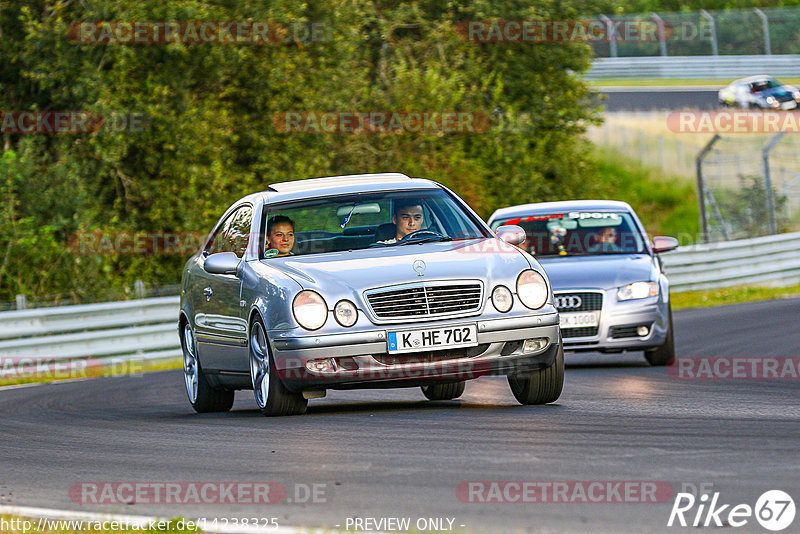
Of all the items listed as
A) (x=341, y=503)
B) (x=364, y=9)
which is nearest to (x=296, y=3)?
(x=364, y=9)

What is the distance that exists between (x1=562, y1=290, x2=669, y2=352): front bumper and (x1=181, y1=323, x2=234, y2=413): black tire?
3.92 metres

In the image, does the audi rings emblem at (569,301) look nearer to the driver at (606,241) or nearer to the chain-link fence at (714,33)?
the driver at (606,241)

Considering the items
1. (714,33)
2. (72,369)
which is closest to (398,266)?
(72,369)

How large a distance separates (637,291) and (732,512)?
28.3 ft

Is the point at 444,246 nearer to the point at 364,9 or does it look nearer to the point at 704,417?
the point at 704,417

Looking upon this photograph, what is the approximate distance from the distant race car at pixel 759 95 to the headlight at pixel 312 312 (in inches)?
1611

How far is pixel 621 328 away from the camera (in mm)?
13883

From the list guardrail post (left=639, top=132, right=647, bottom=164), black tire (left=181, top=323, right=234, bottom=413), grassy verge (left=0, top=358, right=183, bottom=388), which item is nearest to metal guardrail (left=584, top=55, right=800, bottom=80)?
guardrail post (left=639, top=132, right=647, bottom=164)

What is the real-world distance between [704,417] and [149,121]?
18.0 m

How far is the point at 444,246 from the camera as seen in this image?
9.61 m

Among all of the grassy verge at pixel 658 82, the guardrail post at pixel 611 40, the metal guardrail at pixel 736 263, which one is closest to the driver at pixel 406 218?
the metal guardrail at pixel 736 263

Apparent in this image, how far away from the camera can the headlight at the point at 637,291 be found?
14.0 m

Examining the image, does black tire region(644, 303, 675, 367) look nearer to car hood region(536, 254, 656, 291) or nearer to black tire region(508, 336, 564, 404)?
car hood region(536, 254, 656, 291)

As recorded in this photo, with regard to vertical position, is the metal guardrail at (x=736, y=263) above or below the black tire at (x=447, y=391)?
below
